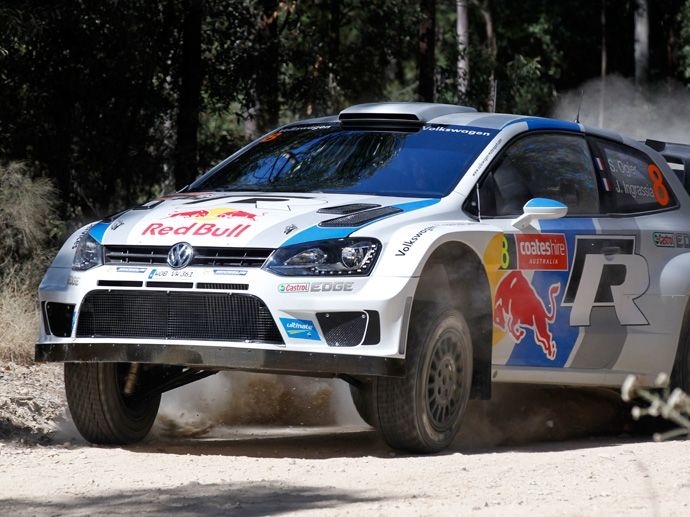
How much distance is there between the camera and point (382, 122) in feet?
26.7

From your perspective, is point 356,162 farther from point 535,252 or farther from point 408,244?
point 408,244

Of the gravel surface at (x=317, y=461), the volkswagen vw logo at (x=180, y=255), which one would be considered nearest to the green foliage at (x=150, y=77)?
the gravel surface at (x=317, y=461)

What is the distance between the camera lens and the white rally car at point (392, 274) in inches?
261

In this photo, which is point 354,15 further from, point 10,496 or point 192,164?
point 10,496

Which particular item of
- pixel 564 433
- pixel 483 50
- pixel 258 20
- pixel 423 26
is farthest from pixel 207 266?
pixel 483 50

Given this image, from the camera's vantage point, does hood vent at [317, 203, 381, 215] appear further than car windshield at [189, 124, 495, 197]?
No

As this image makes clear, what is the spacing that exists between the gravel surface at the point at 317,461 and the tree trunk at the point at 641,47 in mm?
25306

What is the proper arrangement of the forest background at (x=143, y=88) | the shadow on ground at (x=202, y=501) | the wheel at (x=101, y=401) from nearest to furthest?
the shadow on ground at (x=202, y=501) → the wheel at (x=101, y=401) → the forest background at (x=143, y=88)

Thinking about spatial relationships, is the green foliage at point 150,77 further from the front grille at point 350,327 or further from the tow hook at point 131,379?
the front grille at point 350,327

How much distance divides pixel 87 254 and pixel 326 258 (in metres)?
1.27

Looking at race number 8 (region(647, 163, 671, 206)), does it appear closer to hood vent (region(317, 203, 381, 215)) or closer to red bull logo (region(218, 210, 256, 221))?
hood vent (region(317, 203, 381, 215))

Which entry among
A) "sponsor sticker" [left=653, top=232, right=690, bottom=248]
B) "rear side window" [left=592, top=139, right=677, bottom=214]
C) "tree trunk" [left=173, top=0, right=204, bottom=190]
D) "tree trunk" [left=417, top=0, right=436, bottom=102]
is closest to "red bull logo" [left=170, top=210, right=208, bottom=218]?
"rear side window" [left=592, top=139, right=677, bottom=214]

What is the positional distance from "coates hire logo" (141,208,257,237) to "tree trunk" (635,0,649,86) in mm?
27815

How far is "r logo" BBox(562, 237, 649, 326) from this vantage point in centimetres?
788
